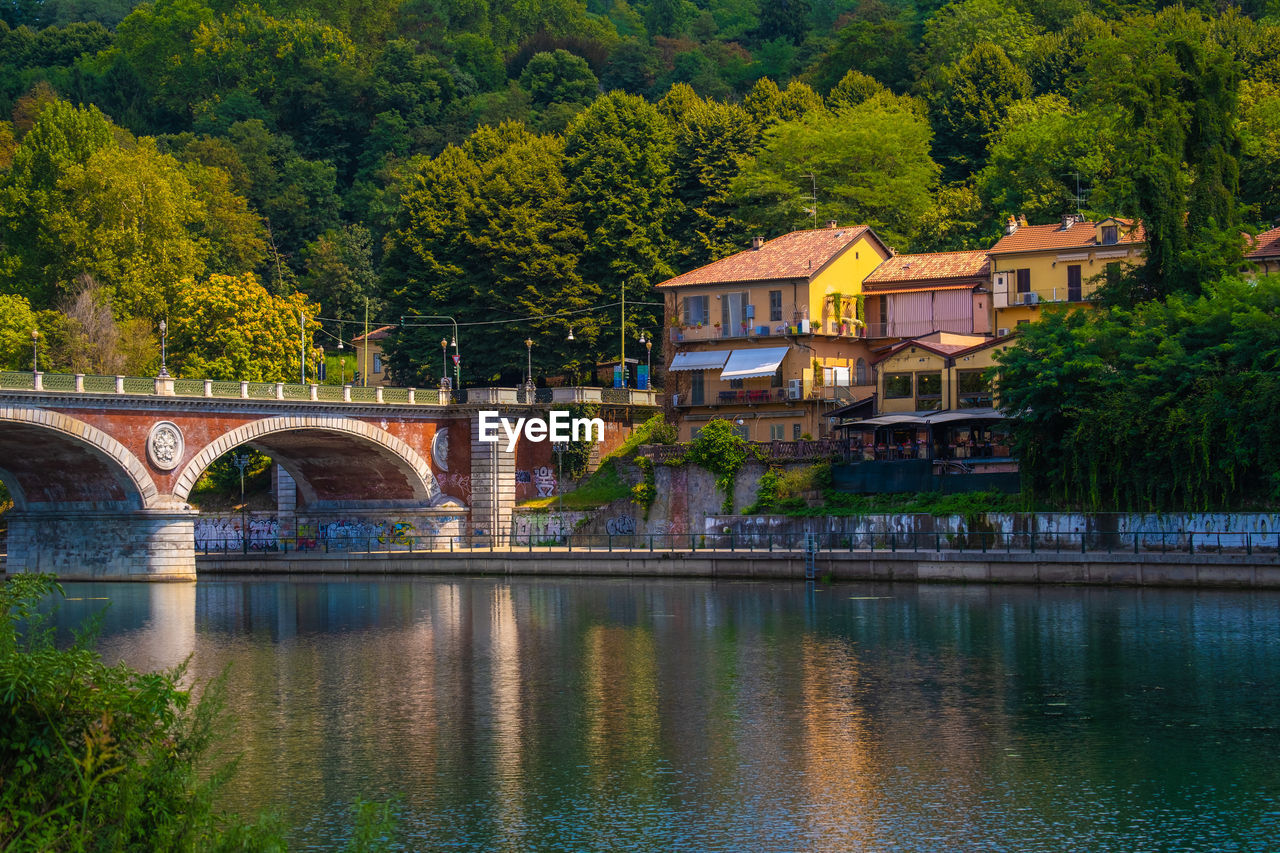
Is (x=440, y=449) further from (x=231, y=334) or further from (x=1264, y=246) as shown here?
(x=1264, y=246)

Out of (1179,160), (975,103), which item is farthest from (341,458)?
(975,103)

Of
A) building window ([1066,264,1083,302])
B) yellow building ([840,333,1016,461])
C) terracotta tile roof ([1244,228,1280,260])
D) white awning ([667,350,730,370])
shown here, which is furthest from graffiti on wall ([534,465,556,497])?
terracotta tile roof ([1244,228,1280,260])

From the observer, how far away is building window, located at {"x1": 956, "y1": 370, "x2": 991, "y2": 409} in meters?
67.8

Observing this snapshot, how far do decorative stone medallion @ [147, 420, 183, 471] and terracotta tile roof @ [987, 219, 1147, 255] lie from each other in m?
37.5

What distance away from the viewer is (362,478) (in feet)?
260

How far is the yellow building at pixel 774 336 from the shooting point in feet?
244

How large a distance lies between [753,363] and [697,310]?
4770 millimetres

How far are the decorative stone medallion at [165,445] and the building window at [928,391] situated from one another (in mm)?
32266

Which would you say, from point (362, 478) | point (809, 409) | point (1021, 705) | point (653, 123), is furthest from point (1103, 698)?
point (653, 123)

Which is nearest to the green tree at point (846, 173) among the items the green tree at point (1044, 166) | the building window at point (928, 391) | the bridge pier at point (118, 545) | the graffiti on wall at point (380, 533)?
the green tree at point (1044, 166)

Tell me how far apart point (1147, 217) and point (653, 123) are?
113 ft

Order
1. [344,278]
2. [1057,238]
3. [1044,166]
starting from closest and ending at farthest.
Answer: [1057,238] → [1044,166] → [344,278]

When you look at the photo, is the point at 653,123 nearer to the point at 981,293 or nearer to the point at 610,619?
the point at 981,293

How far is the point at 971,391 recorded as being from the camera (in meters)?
68.1
